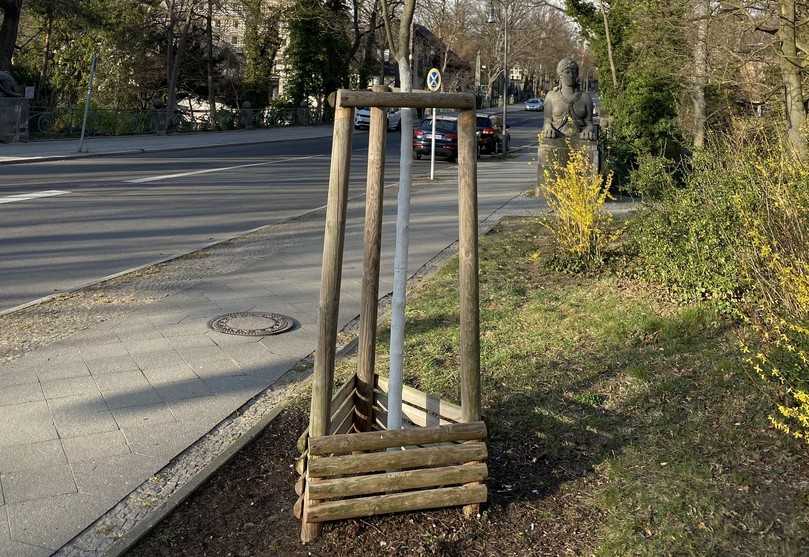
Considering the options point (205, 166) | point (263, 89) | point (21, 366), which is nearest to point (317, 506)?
point (21, 366)

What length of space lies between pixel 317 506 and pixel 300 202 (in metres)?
13.1

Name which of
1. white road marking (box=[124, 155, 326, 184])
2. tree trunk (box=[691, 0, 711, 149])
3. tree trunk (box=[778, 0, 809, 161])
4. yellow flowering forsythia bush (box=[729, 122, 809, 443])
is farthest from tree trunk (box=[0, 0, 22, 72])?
yellow flowering forsythia bush (box=[729, 122, 809, 443])

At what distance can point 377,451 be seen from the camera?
3807 millimetres

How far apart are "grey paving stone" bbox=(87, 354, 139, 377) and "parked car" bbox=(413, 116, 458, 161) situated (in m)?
22.1

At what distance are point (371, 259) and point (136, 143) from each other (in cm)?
2856

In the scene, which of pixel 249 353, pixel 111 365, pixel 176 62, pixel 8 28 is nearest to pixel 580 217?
pixel 249 353

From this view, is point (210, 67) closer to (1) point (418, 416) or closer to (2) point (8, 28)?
(2) point (8, 28)

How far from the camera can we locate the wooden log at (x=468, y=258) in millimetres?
3693

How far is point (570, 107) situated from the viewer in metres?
16.2

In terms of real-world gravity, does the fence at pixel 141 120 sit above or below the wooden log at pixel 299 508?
above

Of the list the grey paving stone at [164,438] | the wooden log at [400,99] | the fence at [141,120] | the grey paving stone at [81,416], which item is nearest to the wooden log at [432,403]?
the grey paving stone at [164,438]

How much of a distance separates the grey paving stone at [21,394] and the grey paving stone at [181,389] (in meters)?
0.70

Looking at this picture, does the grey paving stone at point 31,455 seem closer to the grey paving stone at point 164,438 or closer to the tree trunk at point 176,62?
the grey paving stone at point 164,438

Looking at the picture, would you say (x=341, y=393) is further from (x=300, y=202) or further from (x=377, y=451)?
(x=300, y=202)
